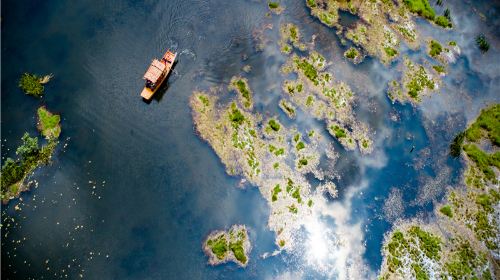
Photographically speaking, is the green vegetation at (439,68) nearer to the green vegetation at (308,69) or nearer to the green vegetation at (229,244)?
the green vegetation at (308,69)

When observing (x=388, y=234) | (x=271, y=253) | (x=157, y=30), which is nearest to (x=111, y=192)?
(x=271, y=253)

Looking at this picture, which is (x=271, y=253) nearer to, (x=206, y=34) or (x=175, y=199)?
(x=175, y=199)

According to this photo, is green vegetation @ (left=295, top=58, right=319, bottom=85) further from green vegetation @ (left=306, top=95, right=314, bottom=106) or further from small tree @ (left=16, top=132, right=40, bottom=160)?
small tree @ (left=16, top=132, right=40, bottom=160)

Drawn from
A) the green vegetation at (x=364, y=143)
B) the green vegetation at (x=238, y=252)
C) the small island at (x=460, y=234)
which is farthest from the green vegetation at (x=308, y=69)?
the green vegetation at (x=238, y=252)

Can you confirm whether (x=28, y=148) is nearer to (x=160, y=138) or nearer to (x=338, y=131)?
(x=160, y=138)

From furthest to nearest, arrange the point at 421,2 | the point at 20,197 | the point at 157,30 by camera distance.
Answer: the point at 421,2 < the point at 157,30 < the point at 20,197

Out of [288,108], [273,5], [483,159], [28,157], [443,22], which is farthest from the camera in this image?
[443,22]

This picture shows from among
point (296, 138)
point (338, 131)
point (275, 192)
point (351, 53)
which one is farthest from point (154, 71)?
point (351, 53)
